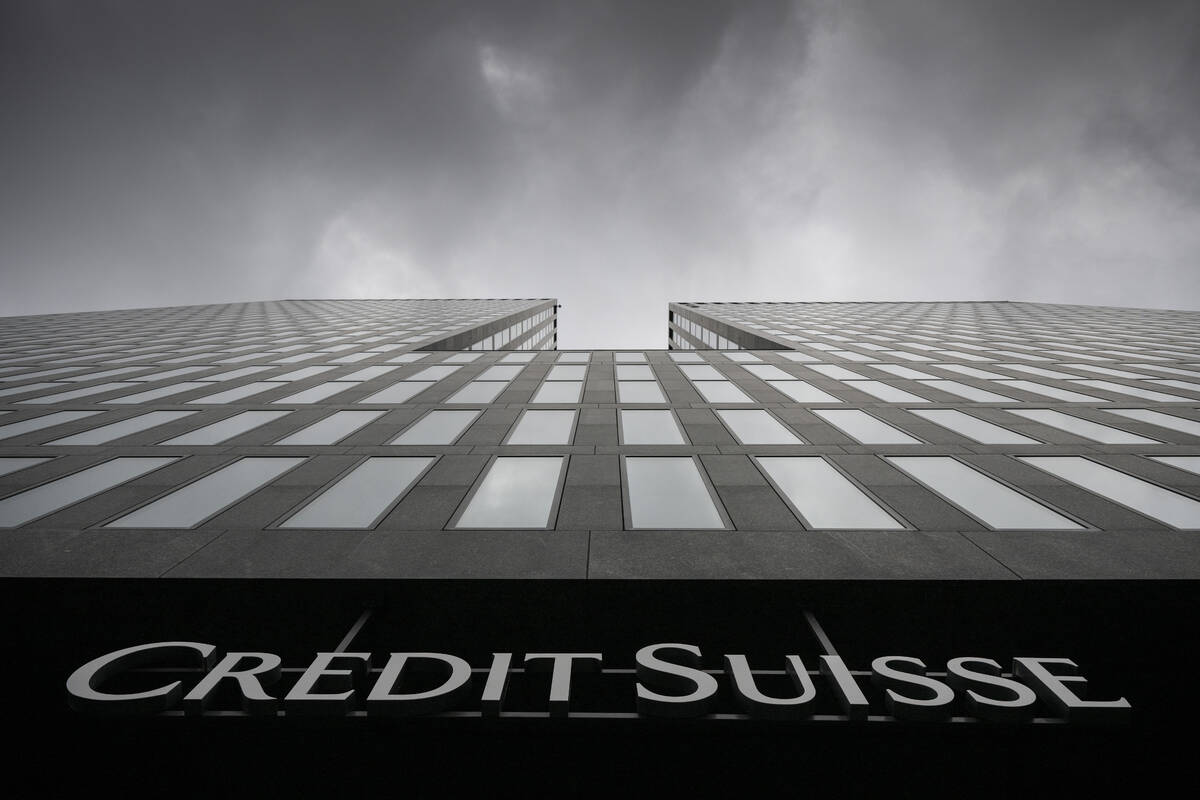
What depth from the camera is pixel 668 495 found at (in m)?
10.2

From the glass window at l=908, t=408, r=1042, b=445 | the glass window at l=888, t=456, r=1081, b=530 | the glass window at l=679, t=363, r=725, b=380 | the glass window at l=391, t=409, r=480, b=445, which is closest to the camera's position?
the glass window at l=888, t=456, r=1081, b=530

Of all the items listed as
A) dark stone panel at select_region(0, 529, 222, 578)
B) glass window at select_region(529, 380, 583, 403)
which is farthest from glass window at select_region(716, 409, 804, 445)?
dark stone panel at select_region(0, 529, 222, 578)

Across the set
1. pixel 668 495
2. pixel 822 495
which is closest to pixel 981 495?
pixel 822 495

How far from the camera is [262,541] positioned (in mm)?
8516

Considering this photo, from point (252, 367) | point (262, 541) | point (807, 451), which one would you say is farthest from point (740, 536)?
point (252, 367)

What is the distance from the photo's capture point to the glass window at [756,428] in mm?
12984

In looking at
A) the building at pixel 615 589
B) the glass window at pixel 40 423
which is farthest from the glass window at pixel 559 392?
the glass window at pixel 40 423

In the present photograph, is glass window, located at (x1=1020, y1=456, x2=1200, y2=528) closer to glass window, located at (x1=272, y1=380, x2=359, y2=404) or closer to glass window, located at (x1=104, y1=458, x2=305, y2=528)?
glass window, located at (x1=104, y1=458, x2=305, y2=528)

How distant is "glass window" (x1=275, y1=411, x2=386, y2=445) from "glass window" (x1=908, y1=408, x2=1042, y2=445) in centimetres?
1638

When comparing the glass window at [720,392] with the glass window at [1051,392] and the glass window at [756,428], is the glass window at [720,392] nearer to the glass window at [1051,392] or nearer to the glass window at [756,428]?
the glass window at [756,428]

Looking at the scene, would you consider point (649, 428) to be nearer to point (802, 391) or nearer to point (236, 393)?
point (802, 391)

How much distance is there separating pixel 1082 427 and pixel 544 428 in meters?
14.7

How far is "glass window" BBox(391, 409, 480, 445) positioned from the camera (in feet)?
42.8

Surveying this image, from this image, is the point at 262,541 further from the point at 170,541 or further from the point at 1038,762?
the point at 1038,762
